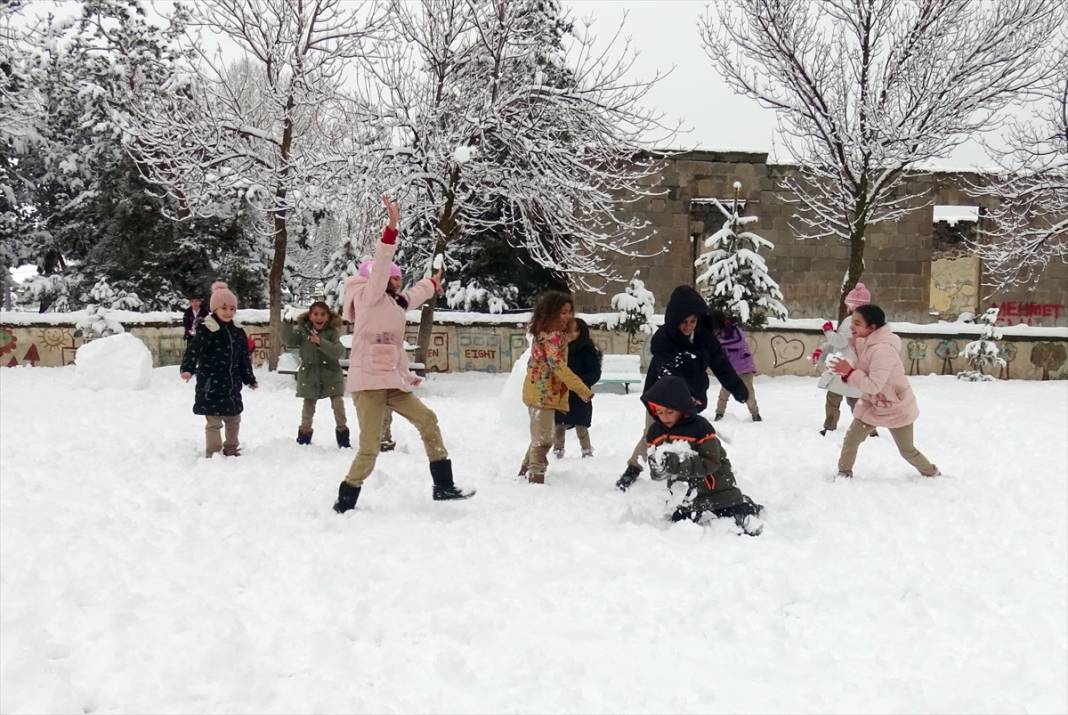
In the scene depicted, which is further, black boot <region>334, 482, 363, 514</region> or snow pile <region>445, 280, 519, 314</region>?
snow pile <region>445, 280, 519, 314</region>

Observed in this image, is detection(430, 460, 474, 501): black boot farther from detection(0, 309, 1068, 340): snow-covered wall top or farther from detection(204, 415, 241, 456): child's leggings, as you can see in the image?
detection(0, 309, 1068, 340): snow-covered wall top

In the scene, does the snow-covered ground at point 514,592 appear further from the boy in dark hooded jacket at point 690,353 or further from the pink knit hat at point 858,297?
the pink knit hat at point 858,297

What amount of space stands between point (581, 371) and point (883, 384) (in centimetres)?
262

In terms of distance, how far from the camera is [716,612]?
12.1 feet

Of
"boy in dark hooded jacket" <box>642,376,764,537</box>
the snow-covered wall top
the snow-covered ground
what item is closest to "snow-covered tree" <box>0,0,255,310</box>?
the snow-covered wall top

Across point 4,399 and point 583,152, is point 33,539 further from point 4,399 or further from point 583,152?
point 583,152

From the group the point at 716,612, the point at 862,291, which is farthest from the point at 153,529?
the point at 862,291

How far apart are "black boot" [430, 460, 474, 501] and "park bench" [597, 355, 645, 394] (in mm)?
7432

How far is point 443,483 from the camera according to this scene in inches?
219

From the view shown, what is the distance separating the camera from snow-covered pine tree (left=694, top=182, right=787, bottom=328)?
1677cm

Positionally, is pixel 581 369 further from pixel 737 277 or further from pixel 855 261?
pixel 855 261

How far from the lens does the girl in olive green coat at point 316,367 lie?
7.83m

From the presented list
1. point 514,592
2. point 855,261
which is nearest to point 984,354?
point 855,261

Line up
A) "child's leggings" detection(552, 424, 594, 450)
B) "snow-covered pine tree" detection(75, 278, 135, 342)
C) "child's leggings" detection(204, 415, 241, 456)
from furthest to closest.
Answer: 1. "snow-covered pine tree" detection(75, 278, 135, 342)
2. "child's leggings" detection(552, 424, 594, 450)
3. "child's leggings" detection(204, 415, 241, 456)
